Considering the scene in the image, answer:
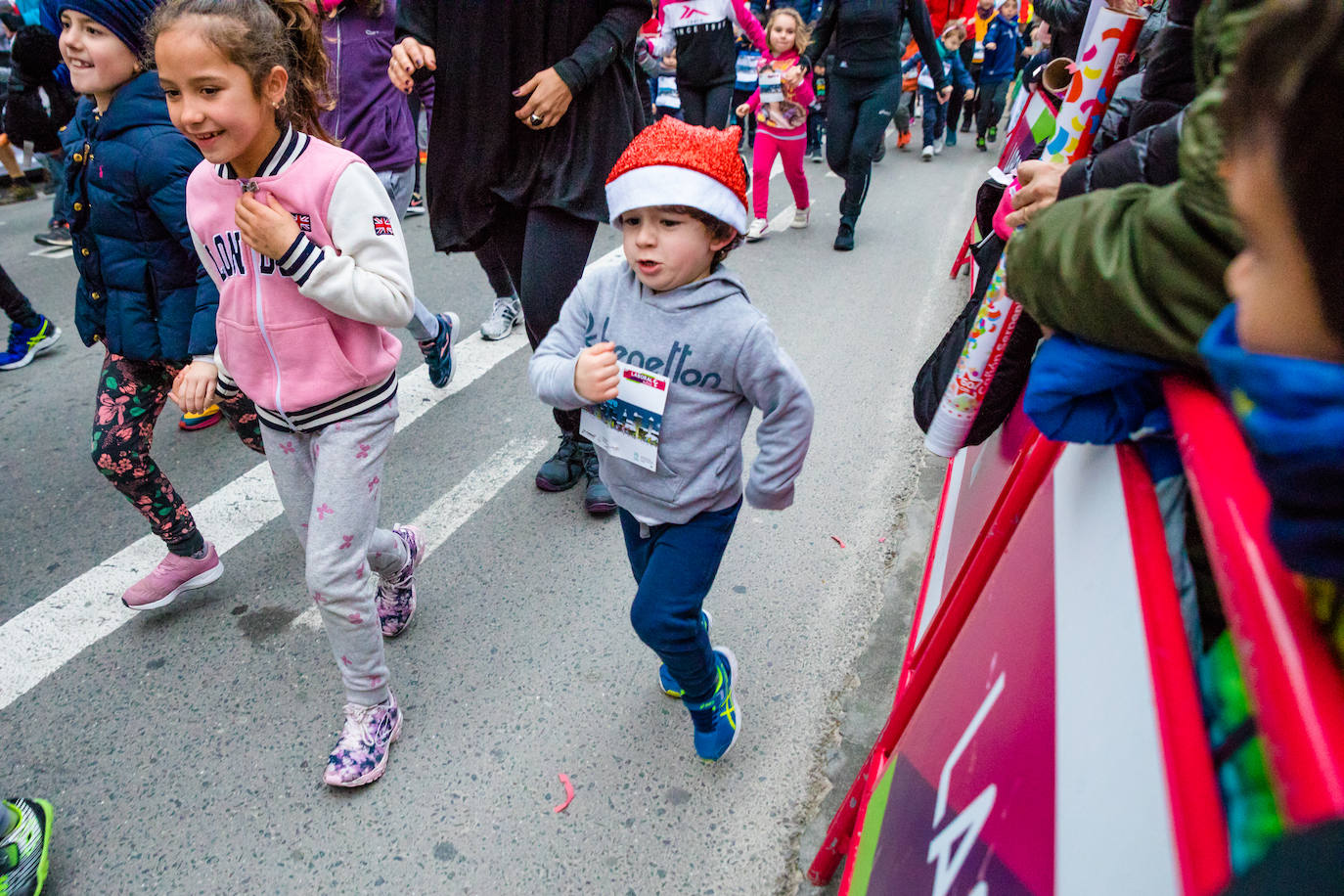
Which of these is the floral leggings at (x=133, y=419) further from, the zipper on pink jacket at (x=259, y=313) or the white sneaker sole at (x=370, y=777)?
the white sneaker sole at (x=370, y=777)

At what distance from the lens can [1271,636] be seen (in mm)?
529

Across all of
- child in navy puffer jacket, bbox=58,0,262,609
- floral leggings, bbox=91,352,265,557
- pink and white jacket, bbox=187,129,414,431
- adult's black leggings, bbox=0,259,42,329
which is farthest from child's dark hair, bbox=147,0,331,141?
adult's black leggings, bbox=0,259,42,329

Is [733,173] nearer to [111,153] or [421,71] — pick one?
[421,71]

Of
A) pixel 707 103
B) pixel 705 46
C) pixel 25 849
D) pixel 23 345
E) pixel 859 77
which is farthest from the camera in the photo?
pixel 707 103

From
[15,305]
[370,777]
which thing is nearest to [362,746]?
[370,777]

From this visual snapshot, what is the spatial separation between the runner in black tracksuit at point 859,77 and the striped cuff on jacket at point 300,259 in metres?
4.87

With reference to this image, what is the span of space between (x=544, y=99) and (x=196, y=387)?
128cm

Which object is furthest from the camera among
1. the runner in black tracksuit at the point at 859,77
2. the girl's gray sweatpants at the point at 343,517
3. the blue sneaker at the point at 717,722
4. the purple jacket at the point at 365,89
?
the runner in black tracksuit at the point at 859,77

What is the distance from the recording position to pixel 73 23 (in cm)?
198

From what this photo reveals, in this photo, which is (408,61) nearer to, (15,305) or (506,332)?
(506,332)

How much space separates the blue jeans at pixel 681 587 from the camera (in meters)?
1.78

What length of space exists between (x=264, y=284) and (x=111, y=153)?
0.70 m

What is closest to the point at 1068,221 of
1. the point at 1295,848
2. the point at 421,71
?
the point at 1295,848

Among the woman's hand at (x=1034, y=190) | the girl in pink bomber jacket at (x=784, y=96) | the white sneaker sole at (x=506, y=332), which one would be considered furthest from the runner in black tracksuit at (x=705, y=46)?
the woman's hand at (x=1034, y=190)
